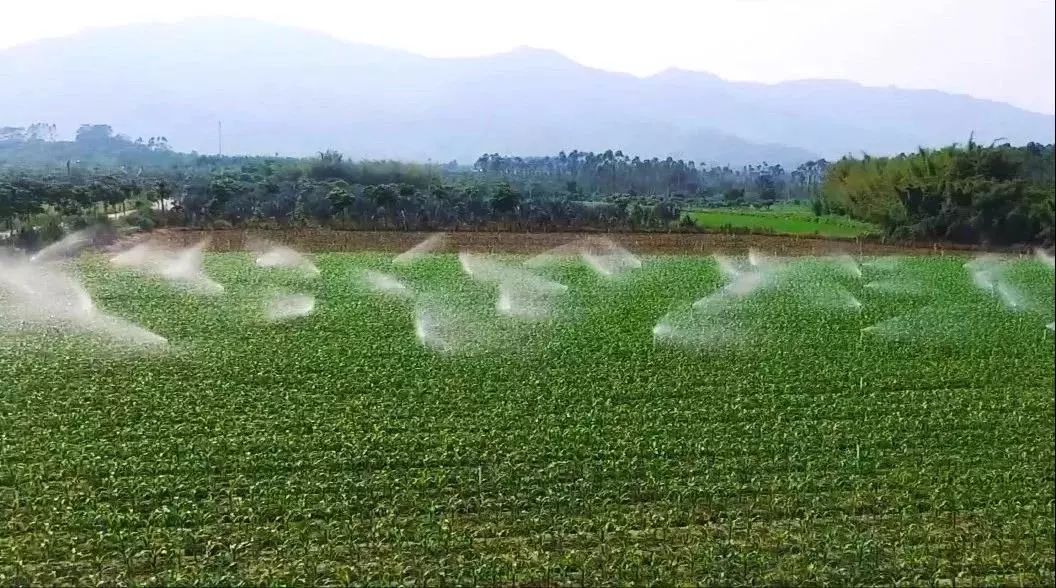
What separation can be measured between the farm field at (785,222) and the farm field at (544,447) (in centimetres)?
92

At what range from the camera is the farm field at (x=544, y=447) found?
5281mm

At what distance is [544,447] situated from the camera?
7.51m

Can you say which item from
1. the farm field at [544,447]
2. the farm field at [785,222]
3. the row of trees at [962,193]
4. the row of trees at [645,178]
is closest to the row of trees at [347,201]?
the farm field at [785,222]

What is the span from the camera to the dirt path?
23.7m

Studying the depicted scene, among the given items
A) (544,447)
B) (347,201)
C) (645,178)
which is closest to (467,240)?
(347,201)

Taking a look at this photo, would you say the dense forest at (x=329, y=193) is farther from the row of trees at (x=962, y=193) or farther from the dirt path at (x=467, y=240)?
the dirt path at (x=467, y=240)

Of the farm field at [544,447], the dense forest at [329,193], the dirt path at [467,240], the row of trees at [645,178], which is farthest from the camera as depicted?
the row of trees at [645,178]

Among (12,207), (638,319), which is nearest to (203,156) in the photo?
(12,207)

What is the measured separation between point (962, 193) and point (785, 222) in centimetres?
1733

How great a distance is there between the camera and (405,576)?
507cm

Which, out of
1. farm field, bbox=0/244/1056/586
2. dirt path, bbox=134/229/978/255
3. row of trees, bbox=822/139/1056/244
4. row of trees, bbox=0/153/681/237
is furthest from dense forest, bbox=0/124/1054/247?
farm field, bbox=0/244/1056/586

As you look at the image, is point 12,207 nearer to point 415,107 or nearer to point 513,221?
point 513,221

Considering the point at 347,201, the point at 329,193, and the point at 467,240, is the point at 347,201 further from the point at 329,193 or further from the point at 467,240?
the point at 467,240

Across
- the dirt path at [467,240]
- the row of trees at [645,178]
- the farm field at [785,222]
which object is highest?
the row of trees at [645,178]
